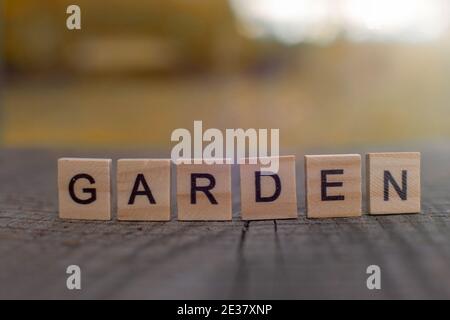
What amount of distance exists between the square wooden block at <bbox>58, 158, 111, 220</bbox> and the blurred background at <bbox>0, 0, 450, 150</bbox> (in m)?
3.33

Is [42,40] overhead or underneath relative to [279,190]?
overhead

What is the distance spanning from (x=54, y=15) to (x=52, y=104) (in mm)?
1088


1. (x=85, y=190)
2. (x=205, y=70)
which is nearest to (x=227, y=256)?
(x=85, y=190)

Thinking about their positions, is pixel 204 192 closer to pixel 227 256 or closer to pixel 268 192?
pixel 268 192

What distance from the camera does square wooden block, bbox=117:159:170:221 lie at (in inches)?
36.5

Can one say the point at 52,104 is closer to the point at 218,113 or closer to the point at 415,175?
the point at 218,113

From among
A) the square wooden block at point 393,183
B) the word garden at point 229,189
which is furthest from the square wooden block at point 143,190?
the square wooden block at point 393,183

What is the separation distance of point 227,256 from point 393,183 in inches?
16.1

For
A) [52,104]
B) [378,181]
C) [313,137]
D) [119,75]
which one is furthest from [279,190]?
[119,75]

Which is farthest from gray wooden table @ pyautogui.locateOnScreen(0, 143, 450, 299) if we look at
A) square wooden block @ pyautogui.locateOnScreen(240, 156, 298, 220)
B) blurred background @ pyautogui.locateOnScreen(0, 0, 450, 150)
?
blurred background @ pyautogui.locateOnScreen(0, 0, 450, 150)

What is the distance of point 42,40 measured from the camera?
5.86m

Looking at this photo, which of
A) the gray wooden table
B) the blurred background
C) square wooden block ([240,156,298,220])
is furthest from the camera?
the blurred background

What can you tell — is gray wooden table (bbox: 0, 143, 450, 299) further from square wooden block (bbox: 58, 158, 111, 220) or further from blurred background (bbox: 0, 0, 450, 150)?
blurred background (bbox: 0, 0, 450, 150)
